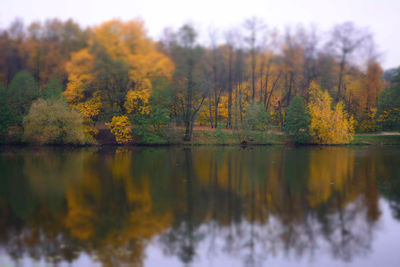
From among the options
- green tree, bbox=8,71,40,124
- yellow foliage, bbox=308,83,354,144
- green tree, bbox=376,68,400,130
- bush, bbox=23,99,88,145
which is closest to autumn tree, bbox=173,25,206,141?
bush, bbox=23,99,88,145

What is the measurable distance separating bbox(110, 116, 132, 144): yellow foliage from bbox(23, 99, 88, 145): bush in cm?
406

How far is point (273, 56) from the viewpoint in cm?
4556

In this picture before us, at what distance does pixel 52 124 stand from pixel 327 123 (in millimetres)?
30122

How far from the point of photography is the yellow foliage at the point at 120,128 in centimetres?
3706

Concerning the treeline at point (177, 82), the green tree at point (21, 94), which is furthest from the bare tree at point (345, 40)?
the green tree at point (21, 94)

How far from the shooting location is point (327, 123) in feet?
130

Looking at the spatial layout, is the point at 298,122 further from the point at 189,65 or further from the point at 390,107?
the point at 390,107

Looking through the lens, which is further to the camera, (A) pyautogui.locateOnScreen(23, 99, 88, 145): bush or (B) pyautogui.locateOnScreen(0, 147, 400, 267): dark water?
(A) pyautogui.locateOnScreen(23, 99, 88, 145): bush

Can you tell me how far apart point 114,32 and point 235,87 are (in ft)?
61.7

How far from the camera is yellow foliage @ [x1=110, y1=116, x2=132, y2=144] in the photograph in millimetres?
37062

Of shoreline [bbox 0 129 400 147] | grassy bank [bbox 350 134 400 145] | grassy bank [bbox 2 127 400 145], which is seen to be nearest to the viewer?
grassy bank [bbox 2 127 400 145]

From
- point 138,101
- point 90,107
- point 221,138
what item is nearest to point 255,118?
point 221,138

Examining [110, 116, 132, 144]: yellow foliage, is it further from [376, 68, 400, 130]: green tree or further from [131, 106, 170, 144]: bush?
[376, 68, 400, 130]: green tree

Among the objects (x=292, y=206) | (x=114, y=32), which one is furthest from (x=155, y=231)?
(x=114, y=32)
